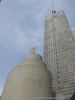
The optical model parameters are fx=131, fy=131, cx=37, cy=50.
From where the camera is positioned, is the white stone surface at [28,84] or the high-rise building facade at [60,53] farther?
the high-rise building facade at [60,53]

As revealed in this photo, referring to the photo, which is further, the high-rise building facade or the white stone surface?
the high-rise building facade

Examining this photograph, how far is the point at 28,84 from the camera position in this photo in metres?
10.2

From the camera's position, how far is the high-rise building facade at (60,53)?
44078 mm

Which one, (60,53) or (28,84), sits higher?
(28,84)

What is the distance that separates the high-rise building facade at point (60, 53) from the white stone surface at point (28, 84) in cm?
2483

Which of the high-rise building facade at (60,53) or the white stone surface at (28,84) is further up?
the white stone surface at (28,84)

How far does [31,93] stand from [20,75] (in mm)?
1858

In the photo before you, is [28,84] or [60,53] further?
[60,53]

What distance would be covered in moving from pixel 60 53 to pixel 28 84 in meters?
46.1

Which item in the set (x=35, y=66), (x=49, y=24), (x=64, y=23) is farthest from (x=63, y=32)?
(x=35, y=66)

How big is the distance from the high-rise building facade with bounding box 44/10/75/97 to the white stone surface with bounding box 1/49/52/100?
81.5 feet

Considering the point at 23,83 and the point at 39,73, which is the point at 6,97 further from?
the point at 39,73

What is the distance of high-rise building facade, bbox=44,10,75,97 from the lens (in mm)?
44078

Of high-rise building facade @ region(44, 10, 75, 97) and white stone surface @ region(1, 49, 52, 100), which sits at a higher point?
white stone surface @ region(1, 49, 52, 100)
